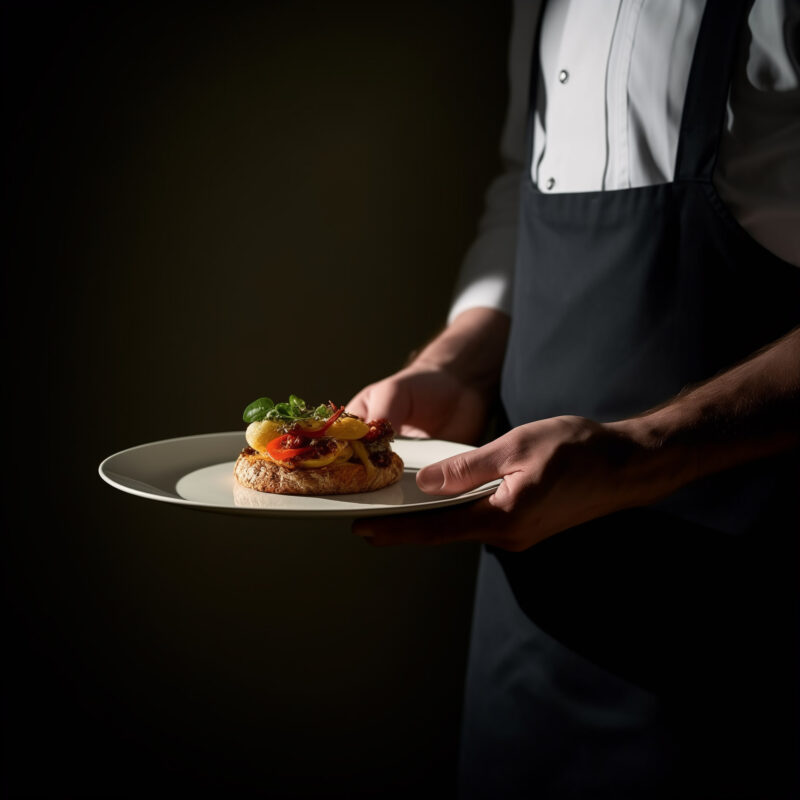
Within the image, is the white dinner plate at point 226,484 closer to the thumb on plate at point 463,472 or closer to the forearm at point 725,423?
the thumb on plate at point 463,472

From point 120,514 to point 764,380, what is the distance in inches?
67.6

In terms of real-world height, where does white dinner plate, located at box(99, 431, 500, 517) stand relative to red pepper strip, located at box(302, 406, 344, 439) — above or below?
below

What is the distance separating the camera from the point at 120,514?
7.05 feet

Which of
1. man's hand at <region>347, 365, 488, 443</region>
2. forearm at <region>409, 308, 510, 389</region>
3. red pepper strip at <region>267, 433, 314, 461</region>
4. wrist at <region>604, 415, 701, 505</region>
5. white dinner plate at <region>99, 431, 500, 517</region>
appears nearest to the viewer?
white dinner plate at <region>99, 431, 500, 517</region>

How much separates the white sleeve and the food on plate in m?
0.69

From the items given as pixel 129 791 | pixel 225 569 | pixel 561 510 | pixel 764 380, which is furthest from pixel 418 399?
pixel 129 791

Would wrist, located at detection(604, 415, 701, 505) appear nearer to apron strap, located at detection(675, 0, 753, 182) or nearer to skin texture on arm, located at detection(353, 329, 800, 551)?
skin texture on arm, located at detection(353, 329, 800, 551)

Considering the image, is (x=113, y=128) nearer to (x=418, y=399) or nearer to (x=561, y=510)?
(x=418, y=399)

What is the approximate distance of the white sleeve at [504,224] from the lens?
1.83 m

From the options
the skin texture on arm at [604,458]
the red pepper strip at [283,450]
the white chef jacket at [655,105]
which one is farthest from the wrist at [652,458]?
the red pepper strip at [283,450]

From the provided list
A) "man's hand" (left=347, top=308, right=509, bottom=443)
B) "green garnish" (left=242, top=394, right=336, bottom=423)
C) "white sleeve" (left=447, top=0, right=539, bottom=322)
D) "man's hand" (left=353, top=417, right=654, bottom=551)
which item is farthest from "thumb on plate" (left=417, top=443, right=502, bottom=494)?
"white sleeve" (left=447, top=0, right=539, bottom=322)

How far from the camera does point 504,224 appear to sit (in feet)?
6.42

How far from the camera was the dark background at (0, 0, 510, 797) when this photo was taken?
200cm

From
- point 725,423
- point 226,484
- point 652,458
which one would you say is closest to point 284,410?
point 226,484
